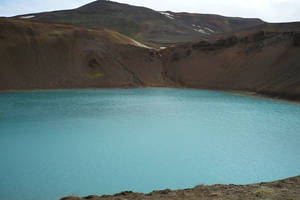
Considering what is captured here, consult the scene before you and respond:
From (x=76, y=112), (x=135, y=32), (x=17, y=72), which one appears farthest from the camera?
(x=135, y=32)

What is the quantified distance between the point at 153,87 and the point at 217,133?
26901mm

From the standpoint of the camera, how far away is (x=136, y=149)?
1176 cm

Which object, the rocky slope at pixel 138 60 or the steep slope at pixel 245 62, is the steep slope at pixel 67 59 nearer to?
the rocky slope at pixel 138 60

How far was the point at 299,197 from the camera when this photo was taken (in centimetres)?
561

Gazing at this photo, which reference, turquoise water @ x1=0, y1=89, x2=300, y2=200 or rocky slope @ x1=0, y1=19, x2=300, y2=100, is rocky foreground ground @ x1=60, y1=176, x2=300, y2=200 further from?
rocky slope @ x1=0, y1=19, x2=300, y2=100

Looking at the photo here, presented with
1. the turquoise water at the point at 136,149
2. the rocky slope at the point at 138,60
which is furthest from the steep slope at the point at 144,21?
the turquoise water at the point at 136,149

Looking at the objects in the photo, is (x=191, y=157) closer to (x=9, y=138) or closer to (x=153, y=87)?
(x=9, y=138)

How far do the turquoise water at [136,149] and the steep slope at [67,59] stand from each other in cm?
1570

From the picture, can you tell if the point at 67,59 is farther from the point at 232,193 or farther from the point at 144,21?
the point at 144,21

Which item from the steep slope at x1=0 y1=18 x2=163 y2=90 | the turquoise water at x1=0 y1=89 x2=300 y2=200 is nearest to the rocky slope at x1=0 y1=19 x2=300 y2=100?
the steep slope at x1=0 y1=18 x2=163 y2=90

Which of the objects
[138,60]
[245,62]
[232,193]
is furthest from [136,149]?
[138,60]

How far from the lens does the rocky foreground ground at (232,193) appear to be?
5875mm

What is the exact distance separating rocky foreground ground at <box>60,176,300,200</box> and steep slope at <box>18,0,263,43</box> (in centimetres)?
7133

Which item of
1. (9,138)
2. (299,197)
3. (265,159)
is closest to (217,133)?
(265,159)
